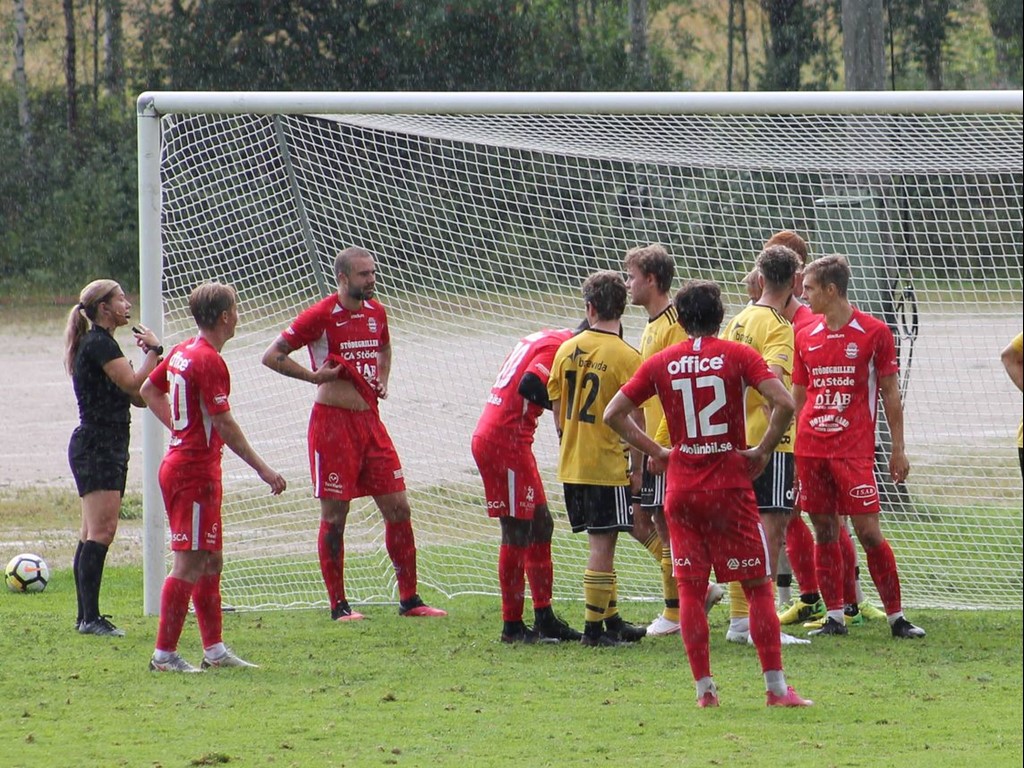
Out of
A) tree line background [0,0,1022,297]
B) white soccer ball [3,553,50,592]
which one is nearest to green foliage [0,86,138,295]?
tree line background [0,0,1022,297]

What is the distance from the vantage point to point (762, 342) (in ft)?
22.1

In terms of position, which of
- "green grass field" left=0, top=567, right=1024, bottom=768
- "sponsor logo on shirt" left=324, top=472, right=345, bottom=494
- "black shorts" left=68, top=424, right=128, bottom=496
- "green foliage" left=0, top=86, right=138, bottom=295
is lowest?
"green grass field" left=0, top=567, right=1024, bottom=768

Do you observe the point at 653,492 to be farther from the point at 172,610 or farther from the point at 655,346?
the point at 172,610

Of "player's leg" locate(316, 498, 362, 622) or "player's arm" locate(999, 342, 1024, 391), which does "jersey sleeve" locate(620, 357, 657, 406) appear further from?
"player's leg" locate(316, 498, 362, 622)

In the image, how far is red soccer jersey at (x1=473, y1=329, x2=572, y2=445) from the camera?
273 inches

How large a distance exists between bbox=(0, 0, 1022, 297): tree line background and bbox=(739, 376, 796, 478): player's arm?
733 inches

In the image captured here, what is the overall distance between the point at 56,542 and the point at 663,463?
558 cm

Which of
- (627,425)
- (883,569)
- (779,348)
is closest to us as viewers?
(627,425)

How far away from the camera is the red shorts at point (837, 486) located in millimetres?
6660

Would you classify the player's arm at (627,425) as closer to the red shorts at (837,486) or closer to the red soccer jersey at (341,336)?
the red shorts at (837,486)

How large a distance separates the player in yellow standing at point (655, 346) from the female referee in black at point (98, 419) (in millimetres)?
2293

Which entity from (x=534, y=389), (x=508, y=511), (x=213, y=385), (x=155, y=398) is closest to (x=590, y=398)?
(x=534, y=389)

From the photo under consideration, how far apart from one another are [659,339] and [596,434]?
0.52m

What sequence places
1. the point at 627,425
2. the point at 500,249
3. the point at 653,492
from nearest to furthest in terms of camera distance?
the point at 627,425 < the point at 653,492 < the point at 500,249
